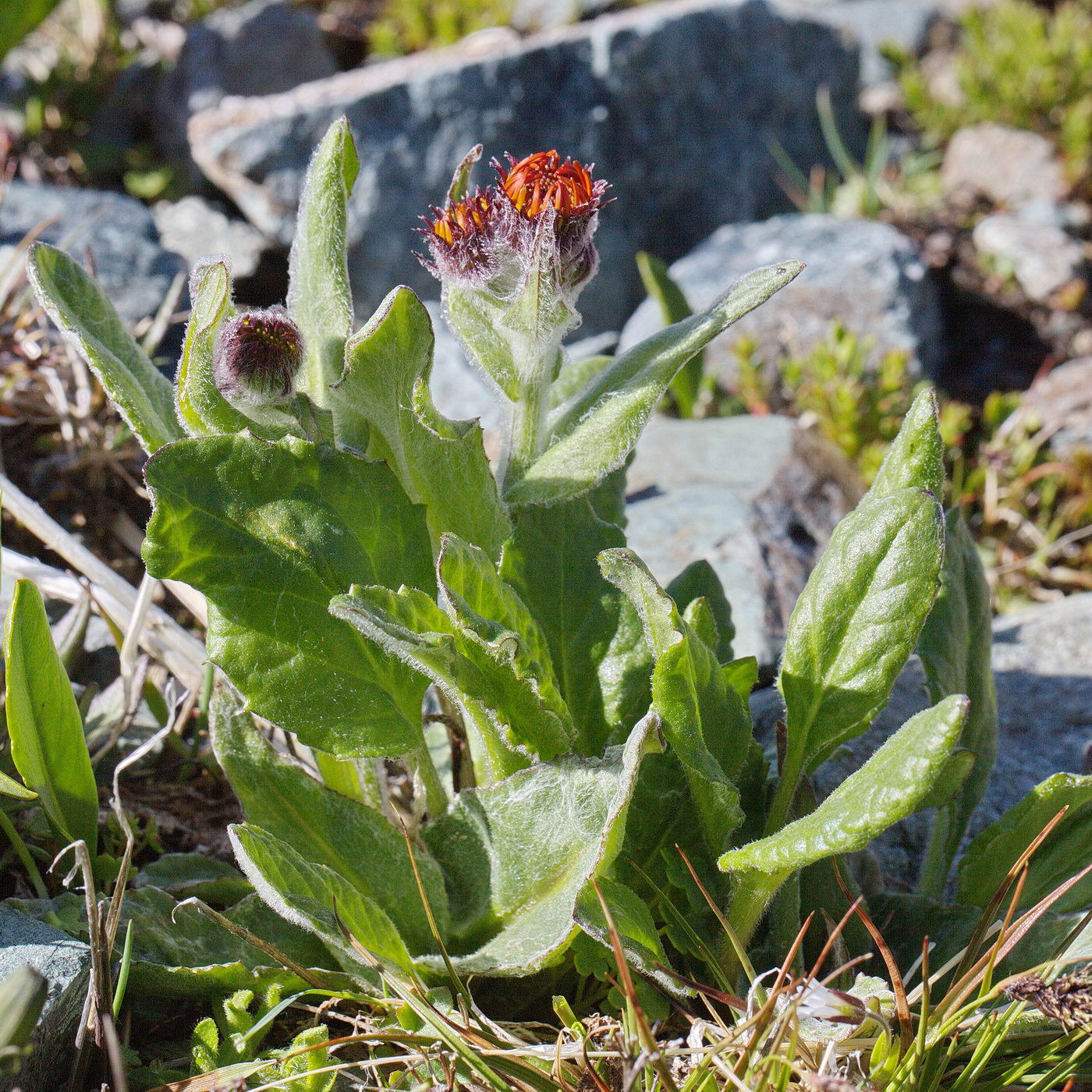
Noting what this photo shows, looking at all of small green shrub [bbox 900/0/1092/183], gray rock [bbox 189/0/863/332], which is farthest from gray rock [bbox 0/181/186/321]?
small green shrub [bbox 900/0/1092/183]

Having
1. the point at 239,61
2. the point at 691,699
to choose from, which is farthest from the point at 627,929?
A: the point at 239,61

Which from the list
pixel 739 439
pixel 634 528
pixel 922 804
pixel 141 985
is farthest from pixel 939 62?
pixel 141 985

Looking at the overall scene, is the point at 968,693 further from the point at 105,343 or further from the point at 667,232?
the point at 667,232

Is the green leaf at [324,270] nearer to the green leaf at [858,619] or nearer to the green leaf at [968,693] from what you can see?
the green leaf at [858,619]

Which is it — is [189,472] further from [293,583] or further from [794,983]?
[794,983]

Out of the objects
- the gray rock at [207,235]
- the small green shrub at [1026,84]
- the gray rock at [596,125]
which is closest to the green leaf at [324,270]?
the gray rock at [207,235]

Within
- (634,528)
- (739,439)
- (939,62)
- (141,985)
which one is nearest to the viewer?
(141,985)
